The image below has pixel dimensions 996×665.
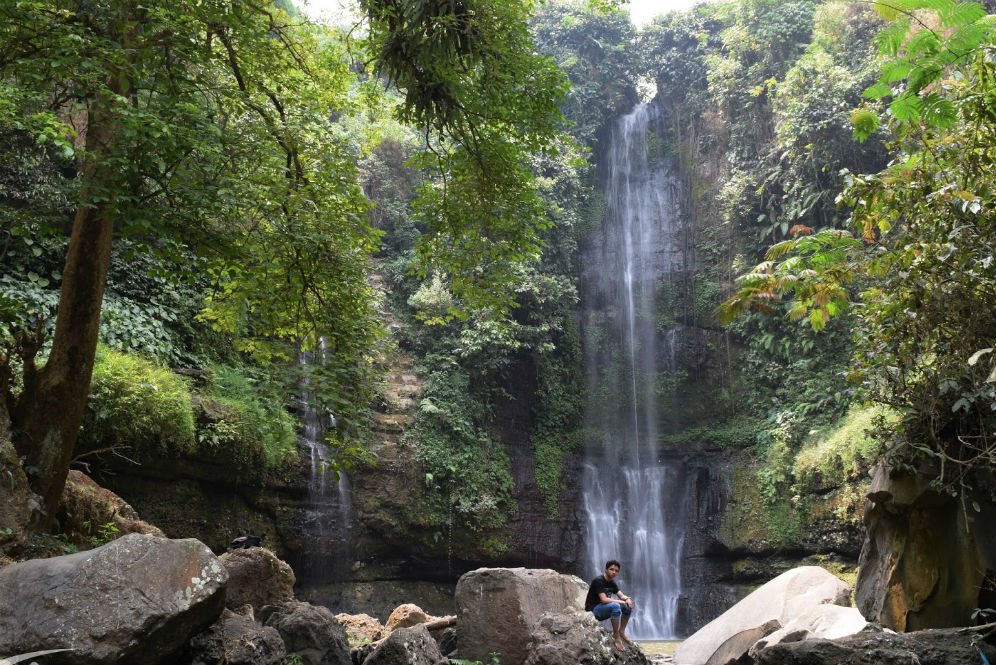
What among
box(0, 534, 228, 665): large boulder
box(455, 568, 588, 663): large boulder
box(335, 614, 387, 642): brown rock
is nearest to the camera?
box(0, 534, 228, 665): large boulder

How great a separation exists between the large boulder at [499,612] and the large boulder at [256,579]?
2202 millimetres

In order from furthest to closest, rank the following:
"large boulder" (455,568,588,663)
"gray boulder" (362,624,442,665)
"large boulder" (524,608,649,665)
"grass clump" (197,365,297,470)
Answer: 1. "grass clump" (197,365,297,470)
2. "large boulder" (455,568,588,663)
3. "gray boulder" (362,624,442,665)
4. "large boulder" (524,608,649,665)

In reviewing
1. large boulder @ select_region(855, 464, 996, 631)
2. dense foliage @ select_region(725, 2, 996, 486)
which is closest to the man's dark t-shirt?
large boulder @ select_region(855, 464, 996, 631)

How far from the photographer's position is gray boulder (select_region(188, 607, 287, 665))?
5613 millimetres

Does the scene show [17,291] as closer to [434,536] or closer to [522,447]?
[434,536]

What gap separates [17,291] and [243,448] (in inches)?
166

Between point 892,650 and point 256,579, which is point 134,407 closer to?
point 256,579

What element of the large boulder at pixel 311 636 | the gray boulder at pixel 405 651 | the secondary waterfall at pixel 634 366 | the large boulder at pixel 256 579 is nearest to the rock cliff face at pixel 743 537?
the secondary waterfall at pixel 634 366

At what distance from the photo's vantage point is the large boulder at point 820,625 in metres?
7.69

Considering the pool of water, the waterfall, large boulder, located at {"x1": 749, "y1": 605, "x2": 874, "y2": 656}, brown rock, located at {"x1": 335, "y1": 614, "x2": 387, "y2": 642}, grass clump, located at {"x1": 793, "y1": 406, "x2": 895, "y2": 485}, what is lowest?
the pool of water

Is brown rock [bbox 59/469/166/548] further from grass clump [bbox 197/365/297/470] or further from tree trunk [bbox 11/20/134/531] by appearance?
grass clump [bbox 197/365/297/470]

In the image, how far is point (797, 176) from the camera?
61.8 ft

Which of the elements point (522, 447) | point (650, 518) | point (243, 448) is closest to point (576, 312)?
point (522, 447)

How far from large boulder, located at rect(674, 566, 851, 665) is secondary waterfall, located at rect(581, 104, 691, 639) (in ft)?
20.9
